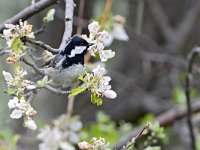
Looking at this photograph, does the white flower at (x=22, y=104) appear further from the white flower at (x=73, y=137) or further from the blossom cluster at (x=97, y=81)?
the white flower at (x=73, y=137)

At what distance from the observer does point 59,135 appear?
250cm

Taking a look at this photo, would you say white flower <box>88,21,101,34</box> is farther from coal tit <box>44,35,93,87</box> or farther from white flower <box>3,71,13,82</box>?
white flower <box>3,71,13,82</box>

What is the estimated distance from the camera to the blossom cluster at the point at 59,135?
95.4 inches

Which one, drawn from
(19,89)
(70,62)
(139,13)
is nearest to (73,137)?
(139,13)

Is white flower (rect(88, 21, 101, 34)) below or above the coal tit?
above

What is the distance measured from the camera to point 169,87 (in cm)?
420

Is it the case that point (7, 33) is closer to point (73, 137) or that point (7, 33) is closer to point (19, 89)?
point (19, 89)

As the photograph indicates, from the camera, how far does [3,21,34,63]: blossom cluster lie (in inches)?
55.9

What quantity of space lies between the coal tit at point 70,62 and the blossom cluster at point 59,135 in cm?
→ 87

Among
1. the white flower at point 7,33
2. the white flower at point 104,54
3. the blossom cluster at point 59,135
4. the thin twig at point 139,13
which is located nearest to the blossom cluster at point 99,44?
the white flower at point 104,54

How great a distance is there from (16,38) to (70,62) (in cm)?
19

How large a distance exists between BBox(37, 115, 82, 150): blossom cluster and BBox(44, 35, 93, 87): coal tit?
2.86ft

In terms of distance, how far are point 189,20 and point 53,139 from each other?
6.23 feet

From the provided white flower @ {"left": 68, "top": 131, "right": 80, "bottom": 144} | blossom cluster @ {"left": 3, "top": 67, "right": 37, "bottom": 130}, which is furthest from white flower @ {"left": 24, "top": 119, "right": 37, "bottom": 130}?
white flower @ {"left": 68, "top": 131, "right": 80, "bottom": 144}
